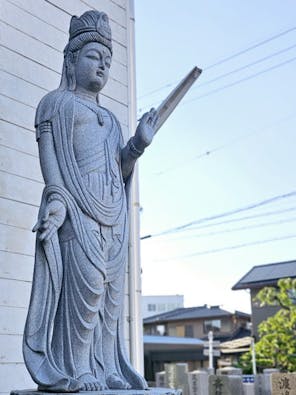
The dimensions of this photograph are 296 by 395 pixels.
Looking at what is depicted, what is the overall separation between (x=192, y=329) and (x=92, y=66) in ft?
99.3

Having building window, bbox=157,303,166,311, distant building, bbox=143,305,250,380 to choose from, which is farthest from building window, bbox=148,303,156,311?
distant building, bbox=143,305,250,380

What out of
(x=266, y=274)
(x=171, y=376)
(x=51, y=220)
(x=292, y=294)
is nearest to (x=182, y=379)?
(x=171, y=376)

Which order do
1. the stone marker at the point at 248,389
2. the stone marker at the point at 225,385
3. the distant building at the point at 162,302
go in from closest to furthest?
the stone marker at the point at 225,385 < the stone marker at the point at 248,389 < the distant building at the point at 162,302

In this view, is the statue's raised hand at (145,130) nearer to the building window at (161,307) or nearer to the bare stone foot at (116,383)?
the bare stone foot at (116,383)

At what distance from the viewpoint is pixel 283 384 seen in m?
8.51

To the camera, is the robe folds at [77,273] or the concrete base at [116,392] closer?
the concrete base at [116,392]

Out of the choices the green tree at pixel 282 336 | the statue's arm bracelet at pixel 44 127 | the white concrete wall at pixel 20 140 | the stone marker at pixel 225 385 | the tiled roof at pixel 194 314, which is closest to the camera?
the statue's arm bracelet at pixel 44 127

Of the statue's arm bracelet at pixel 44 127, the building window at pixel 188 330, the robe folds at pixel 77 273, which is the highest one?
the building window at pixel 188 330

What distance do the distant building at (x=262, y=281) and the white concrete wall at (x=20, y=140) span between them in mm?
20838

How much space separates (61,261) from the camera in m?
3.08

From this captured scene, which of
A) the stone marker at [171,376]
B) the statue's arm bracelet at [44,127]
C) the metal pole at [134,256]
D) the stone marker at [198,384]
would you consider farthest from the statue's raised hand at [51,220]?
the stone marker at [171,376]

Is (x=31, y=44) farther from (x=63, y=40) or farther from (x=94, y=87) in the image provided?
(x=94, y=87)

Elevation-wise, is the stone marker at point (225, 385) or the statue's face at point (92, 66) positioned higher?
the statue's face at point (92, 66)

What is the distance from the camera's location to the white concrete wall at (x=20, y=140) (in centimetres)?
435
